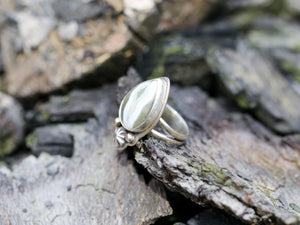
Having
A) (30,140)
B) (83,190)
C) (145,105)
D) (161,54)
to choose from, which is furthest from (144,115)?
(30,140)

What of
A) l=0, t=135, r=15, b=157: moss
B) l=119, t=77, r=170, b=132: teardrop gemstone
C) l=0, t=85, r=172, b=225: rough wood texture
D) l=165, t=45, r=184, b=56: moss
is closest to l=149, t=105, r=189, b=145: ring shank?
l=119, t=77, r=170, b=132: teardrop gemstone

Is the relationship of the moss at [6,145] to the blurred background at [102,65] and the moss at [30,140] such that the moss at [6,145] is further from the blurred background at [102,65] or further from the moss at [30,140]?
the moss at [30,140]

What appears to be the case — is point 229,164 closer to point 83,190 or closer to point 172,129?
point 172,129

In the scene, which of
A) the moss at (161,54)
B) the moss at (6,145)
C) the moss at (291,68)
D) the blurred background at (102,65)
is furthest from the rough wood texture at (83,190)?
the moss at (291,68)

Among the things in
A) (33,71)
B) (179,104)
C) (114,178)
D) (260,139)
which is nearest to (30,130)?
(33,71)

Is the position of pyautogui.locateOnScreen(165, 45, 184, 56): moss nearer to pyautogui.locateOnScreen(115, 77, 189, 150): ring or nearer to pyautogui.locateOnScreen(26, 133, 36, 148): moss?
pyautogui.locateOnScreen(115, 77, 189, 150): ring

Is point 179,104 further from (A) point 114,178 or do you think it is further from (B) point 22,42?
(B) point 22,42
